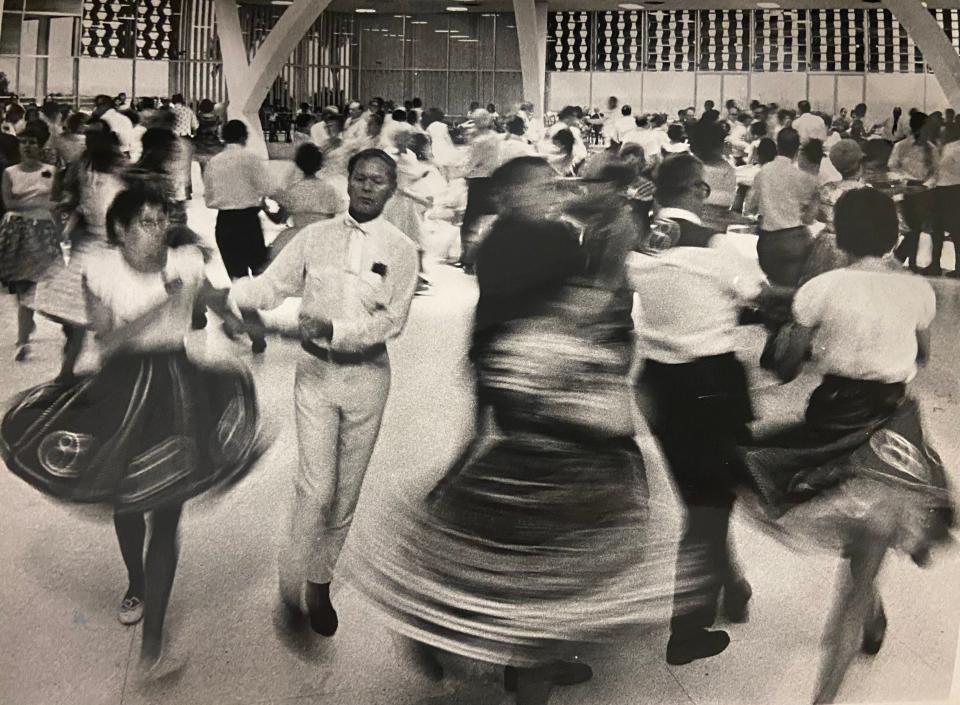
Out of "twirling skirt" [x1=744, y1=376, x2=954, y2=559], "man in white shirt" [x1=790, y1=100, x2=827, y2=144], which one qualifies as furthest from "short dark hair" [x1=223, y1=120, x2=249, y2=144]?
"twirling skirt" [x1=744, y1=376, x2=954, y2=559]

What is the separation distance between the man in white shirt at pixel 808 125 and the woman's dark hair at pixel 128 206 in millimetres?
1647

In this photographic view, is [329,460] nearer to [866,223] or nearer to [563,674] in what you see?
[563,674]

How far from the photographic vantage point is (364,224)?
109 inches

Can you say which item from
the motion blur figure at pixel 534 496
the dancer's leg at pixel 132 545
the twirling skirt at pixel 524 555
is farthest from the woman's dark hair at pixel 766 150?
the dancer's leg at pixel 132 545

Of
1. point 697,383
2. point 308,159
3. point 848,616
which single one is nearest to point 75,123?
point 308,159

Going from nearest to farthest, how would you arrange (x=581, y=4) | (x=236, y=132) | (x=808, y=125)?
(x=236, y=132), (x=581, y=4), (x=808, y=125)

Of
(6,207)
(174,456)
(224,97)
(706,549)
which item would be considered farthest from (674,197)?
(6,207)

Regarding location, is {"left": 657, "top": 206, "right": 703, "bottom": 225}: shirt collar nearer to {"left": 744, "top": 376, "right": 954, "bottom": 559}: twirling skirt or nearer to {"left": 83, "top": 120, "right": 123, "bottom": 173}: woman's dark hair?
{"left": 744, "top": 376, "right": 954, "bottom": 559}: twirling skirt

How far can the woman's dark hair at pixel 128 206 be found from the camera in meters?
2.65

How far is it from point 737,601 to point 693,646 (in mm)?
172

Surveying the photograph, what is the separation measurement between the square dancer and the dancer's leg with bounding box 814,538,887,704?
1364mm

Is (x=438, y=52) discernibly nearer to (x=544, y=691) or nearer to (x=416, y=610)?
(x=416, y=610)

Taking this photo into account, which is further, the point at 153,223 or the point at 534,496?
the point at 534,496

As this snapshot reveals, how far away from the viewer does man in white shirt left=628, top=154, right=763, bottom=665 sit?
2.97 meters
